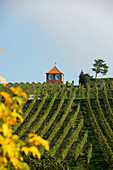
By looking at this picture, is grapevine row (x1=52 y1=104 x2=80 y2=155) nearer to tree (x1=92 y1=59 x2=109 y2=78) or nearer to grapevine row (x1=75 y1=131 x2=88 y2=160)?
grapevine row (x1=75 y1=131 x2=88 y2=160)

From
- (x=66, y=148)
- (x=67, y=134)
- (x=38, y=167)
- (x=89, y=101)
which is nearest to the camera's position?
(x=38, y=167)

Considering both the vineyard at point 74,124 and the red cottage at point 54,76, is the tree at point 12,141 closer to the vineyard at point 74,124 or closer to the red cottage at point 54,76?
the vineyard at point 74,124

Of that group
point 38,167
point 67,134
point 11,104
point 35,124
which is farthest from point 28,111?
point 11,104

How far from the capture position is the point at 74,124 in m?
15.5

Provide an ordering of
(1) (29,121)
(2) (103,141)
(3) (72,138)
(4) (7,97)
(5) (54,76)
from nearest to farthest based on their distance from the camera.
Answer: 1. (4) (7,97)
2. (2) (103,141)
3. (3) (72,138)
4. (1) (29,121)
5. (5) (54,76)

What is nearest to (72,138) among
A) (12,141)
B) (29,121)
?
(29,121)

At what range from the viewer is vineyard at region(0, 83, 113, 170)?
12.3 m

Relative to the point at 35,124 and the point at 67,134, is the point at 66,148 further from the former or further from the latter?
the point at 35,124

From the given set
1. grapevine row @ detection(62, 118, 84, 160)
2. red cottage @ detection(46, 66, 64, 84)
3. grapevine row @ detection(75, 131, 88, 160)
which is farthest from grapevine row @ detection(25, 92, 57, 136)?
red cottage @ detection(46, 66, 64, 84)

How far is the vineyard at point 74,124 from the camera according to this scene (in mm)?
12320

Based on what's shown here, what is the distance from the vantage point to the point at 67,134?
14.4 m

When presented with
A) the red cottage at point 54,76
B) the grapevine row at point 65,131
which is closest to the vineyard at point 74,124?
the grapevine row at point 65,131

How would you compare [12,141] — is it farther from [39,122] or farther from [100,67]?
[100,67]

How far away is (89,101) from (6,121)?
16065mm
